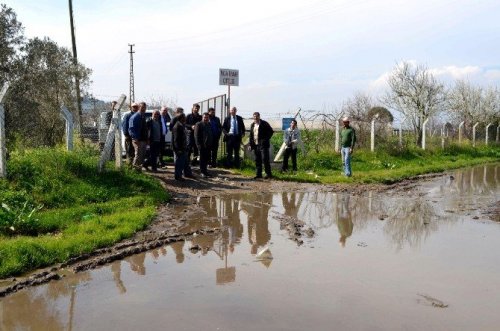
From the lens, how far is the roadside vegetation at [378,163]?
15094 millimetres

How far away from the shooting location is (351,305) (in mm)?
5031

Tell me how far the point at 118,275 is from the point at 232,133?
975 centimetres

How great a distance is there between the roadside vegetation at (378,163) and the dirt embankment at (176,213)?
68 centimetres

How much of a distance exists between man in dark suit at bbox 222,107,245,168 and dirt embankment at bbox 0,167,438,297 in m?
0.85

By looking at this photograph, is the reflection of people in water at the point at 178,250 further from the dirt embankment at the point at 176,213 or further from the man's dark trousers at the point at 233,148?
the man's dark trousers at the point at 233,148

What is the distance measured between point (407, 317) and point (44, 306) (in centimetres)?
356

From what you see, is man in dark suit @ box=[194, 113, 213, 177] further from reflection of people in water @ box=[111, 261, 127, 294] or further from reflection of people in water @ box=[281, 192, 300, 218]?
reflection of people in water @ box=[111, 261, 127, 294]

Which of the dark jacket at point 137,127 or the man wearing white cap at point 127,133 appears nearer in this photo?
the dark jacket at point 137,127

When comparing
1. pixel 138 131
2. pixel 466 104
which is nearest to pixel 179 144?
pixel 138 131

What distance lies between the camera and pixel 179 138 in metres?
13.0

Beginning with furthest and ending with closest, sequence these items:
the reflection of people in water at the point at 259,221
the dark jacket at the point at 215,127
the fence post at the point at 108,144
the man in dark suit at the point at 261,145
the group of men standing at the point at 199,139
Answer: the dark jacket at the point at 215,127 → the man in dark suit at the point at 261,145 → the group of men standing at the point at 199,139 → the fence post at the point at 108,144 → the reflection of people in water at the point at 259,221

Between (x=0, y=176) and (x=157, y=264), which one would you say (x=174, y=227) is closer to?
(x=157, y=264)

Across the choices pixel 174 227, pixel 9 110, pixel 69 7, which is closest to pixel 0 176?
pixel 174 227

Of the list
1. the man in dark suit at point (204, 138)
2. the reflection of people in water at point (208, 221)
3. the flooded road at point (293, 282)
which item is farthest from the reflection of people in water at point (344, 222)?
the man in dark suit at point (204, 138)
